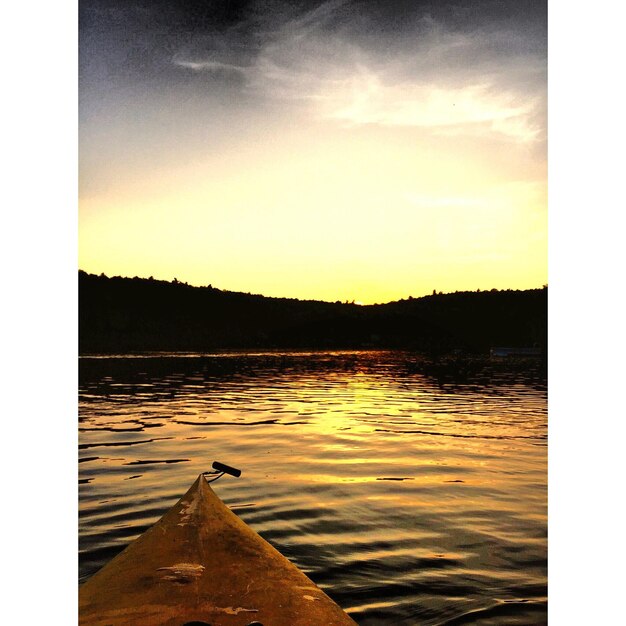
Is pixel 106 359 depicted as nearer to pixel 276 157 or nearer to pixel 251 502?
pixel 251 502

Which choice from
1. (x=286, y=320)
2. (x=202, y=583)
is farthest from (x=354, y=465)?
(x=202, y=583)

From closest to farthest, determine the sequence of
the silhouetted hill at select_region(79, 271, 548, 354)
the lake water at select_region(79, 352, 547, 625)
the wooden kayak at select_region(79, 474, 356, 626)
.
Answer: the wooden kayak at select_region(79, 474, 356, 626)
the lake water at select_region(79, 352, 547, 625)
the silhouetted hill at select_region(79, 271, 548, 354)

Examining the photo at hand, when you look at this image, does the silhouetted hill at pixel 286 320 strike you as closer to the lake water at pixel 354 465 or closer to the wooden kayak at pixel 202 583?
the lake water at pixel 354 465

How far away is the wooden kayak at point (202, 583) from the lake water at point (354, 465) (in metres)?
0.73

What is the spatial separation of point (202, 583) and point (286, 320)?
2.46 meters

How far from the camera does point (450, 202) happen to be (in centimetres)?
364

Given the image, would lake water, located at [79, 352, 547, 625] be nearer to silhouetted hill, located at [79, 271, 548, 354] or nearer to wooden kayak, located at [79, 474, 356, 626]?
silhouetted hill, located at [79, 271, 548, 354]

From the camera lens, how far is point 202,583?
196 centimetres

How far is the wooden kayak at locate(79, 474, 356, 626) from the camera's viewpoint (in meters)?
1.87

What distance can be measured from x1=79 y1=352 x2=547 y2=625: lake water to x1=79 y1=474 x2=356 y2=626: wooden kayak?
0.73m

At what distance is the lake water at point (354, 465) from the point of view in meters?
2.98

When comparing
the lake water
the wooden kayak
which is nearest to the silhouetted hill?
the lake water
